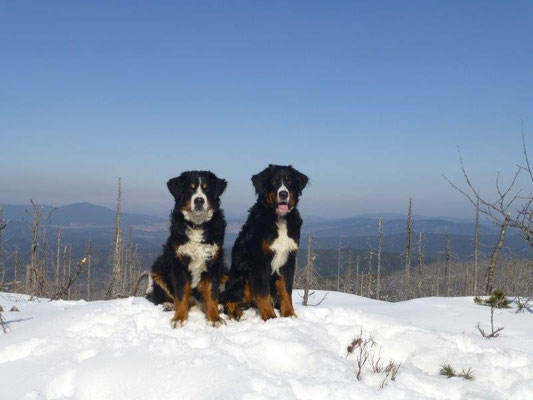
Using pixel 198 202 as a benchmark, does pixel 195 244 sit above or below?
below

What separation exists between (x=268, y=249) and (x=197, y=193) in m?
1.29

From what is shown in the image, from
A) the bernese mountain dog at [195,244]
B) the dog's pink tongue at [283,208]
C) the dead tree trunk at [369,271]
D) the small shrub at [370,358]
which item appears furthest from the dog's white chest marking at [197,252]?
the dead tree trunk at [369,271]

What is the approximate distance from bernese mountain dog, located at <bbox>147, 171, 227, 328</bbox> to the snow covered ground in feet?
1.08

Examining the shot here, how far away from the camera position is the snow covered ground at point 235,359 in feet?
12.8

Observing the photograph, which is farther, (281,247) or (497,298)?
(497,298)

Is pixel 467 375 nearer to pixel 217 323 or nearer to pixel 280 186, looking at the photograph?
pixel 217 323

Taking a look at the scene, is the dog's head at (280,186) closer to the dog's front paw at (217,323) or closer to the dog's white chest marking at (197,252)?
the dog's white chest marking at (197,252)

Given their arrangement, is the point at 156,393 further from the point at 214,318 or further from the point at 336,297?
the point at 336,297

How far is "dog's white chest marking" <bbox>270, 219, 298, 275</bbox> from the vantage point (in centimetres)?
591

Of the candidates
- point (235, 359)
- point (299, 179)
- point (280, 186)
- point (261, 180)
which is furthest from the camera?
point (299, 179)

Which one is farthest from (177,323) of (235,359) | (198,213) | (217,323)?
(198,213)

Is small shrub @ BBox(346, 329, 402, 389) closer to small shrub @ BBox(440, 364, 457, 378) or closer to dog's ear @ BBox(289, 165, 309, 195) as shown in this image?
small shrub @ BBox(440, 364, 457, 378)

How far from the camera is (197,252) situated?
Result: 18.6 ft

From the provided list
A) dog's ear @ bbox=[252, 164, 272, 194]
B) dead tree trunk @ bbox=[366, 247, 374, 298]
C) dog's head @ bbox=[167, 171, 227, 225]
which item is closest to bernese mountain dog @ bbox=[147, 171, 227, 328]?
dog's head @ bbox=[167, 171, 227, 225]
